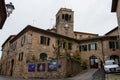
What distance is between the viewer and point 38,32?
101 feet

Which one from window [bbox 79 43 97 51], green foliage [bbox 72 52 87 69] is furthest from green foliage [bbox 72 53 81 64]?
window [bbox 79 43 97 51]

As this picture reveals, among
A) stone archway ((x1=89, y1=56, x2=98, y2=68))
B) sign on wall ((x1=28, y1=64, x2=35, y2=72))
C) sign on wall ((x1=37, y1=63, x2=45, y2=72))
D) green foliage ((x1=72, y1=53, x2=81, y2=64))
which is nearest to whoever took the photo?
sign on wall ((x1=37, y1=63, x2=45, y2=72))

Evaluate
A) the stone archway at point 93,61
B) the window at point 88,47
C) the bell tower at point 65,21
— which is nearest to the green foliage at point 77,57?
the window at point 88,47

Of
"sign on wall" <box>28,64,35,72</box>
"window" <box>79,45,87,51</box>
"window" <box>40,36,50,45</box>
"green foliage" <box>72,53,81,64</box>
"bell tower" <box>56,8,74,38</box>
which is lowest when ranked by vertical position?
"sign on wall" <box>28,64,35,72</box>

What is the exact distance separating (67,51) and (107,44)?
858 centimetres

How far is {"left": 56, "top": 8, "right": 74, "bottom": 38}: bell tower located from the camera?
47000mm

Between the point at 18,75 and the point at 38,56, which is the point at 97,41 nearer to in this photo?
the point at 38,56

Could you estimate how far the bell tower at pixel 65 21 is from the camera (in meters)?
47.0

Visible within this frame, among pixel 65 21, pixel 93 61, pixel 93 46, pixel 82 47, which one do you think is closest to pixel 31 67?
pixel 93 61

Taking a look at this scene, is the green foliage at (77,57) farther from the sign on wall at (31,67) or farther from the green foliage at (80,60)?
the sign on wall at (31,67)

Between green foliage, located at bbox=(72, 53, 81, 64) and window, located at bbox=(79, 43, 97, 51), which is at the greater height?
window, located at bbox=(79, 43, 97, 51)

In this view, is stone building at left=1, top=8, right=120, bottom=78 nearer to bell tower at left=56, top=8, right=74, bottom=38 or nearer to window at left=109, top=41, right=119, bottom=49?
window at left=109, top=41, right=119, bottom=49

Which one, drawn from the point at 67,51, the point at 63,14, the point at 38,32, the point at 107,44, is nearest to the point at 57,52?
the point at 67,51

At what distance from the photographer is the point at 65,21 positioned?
4862 centimetres
